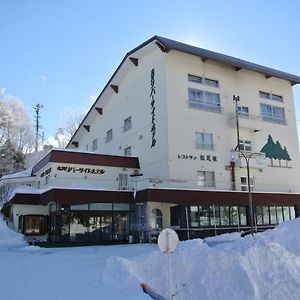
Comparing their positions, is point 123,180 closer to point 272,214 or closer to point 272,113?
point 272,214

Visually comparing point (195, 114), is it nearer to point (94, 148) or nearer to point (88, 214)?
point (88, 214)

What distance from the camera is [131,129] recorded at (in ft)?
105

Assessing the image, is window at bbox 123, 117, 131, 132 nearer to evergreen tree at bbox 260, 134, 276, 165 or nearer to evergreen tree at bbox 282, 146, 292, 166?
evergreen tree at bbox 260, 134, 276, 165

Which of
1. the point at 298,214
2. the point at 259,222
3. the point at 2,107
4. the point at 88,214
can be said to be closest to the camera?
the point at 88,214

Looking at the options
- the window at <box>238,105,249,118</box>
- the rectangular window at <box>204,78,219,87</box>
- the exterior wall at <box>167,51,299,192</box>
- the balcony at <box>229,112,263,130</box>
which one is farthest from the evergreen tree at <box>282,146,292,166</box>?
the rectangular window at <box>204,78,219,87</box>

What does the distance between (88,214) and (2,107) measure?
35913 millimetres

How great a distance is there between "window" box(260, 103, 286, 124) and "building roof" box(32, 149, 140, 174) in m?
11.2

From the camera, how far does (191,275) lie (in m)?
11.8

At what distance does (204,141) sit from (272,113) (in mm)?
7911

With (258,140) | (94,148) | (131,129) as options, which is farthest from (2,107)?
(258,140)

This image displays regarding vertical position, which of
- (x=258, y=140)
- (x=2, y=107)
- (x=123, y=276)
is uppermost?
(x=2, y=107)

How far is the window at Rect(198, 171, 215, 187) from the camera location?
91.8 ft

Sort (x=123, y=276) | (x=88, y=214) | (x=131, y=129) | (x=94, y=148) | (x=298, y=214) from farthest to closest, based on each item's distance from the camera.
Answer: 1. (x=94, y=148)
2. (x=131, y=129)
3. (x=298, y=214)
4. (x=88, y=214)
5. (x=123, y=276)

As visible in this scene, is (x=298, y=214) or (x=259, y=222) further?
(x=298, y=214)
